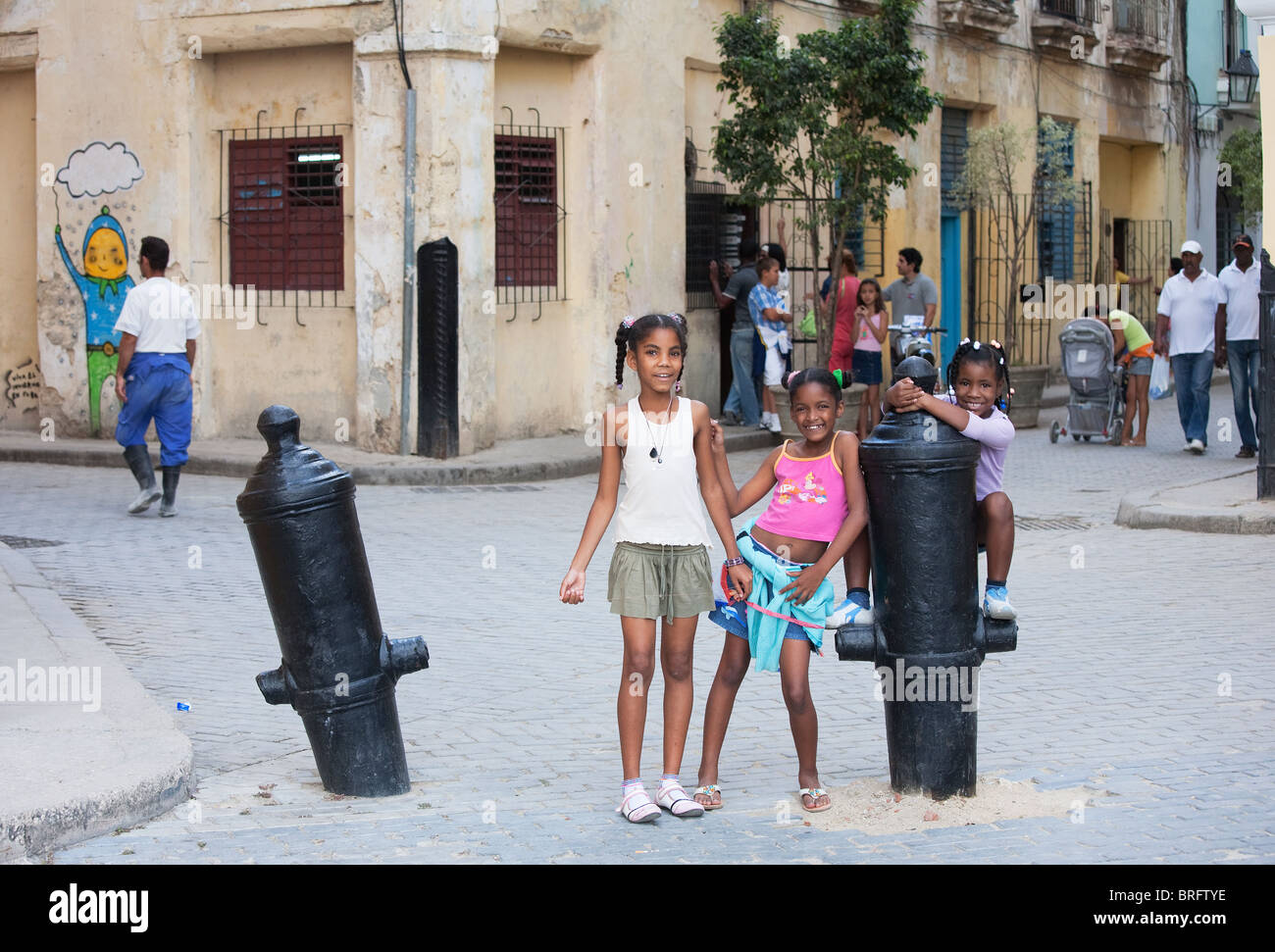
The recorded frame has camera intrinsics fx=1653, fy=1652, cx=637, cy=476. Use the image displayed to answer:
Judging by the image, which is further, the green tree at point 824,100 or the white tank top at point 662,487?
the green tree at point 824,100

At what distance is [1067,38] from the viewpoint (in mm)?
23484

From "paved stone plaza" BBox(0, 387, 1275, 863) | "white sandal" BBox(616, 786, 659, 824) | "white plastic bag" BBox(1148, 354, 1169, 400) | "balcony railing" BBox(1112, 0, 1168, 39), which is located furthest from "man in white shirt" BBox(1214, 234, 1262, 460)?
"balcony railing" BBox(1112, 0, 1168, 39)

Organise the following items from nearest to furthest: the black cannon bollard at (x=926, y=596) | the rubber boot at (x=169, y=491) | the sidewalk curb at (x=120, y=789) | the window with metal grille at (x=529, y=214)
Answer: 1. the sidewalk curb at (x=120, y=789)
2. the black cannon bollard at (x=926, y=596)
3. the rubber boot at (x=169, y=491)
4. the window with metal grille at (x=529, y=214)

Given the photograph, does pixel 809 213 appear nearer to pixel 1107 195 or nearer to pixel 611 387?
pixel 611 387

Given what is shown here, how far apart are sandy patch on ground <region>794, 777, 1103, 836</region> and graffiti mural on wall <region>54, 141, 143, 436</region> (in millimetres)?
11601

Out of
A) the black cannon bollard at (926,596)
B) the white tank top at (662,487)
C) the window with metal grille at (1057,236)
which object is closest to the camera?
the black cannon bollard at (926,596)

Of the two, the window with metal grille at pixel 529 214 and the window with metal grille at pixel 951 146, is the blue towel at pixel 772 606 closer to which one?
the window with metal grille at pixel 529 214

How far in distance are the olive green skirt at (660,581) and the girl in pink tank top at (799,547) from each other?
0.46 feet

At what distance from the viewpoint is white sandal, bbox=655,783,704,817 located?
502 cm

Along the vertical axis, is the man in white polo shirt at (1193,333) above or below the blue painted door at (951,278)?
below


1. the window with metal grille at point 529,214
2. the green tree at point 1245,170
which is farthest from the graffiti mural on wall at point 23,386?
the green tree at point 1245,170

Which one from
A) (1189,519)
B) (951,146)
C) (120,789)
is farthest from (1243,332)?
(120,789)

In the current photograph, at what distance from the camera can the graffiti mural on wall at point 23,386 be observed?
53.3 ft

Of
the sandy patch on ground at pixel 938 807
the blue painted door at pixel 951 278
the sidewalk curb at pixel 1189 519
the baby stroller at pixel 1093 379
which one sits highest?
the blue painted door at pixel 951 278
